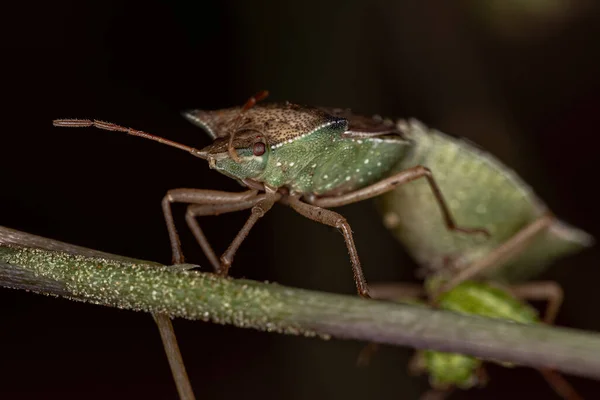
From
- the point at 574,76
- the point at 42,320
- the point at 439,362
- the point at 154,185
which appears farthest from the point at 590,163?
the point at 42,320

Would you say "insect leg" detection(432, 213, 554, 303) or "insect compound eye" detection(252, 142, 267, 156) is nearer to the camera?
"insect compound eye" detection(252, 142, 267, 156)

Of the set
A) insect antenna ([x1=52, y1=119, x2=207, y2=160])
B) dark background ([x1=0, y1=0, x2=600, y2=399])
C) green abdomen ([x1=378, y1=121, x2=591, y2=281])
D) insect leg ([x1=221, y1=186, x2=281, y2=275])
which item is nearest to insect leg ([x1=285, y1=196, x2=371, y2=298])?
insect leg ([x1=221, y1=186, x2=281, y2=275])

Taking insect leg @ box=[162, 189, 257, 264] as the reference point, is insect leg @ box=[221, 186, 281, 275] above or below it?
below

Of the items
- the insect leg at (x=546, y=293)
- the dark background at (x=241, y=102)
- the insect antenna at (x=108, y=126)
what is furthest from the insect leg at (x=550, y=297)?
the insect antenna at (x=108, y=126)

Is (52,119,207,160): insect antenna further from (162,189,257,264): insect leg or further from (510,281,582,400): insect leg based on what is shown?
(510,281,582,400): insect leg

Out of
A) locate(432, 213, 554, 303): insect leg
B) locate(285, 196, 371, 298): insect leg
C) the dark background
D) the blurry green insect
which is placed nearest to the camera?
locate(285, 196, 371, 298): insect leg

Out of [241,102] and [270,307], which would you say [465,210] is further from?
[270,307]

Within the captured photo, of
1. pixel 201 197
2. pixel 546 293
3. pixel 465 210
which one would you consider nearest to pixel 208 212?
pixel 201 197
